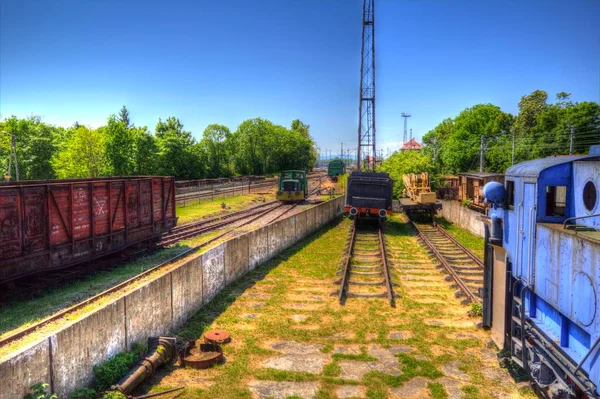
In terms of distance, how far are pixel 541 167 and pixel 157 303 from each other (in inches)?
293

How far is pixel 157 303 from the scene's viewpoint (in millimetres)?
8797

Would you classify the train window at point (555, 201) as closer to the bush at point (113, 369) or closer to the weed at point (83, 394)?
the bush at point (113, 369)

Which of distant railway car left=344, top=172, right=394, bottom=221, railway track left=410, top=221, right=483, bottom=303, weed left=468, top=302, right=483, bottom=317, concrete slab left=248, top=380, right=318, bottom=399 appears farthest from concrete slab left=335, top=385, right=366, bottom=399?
distant railway car left=344, top=172, right=394, bottom=221

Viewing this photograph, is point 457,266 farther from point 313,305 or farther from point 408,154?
point 408,154

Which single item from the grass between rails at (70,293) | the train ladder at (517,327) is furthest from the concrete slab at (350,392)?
the grass between rails at (70,293)

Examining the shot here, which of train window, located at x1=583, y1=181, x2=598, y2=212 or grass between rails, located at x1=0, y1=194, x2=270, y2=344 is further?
grass between rails, located at x1=0, y1=194, x2=270, y2=344

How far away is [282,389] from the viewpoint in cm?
730

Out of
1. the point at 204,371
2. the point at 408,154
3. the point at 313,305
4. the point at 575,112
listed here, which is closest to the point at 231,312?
the point at 313,305

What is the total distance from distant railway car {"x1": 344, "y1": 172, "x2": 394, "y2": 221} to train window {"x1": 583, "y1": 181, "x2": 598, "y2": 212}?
53.3 feet

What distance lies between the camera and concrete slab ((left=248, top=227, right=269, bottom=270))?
1474 cm

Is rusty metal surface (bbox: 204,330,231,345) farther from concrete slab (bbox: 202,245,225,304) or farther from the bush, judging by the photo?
concrete slab (bbox: 202,245,225,304)

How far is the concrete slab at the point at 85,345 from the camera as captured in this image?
6.13 metres

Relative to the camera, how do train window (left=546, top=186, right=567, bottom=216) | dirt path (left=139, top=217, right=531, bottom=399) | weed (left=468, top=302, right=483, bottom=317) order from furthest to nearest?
weed (left=468, top=302, right=483, bottom=317)
dirt path (left=139, top=217, right=531, bottom=399)
train window (left=546, top=186, right=567, bottom=216)

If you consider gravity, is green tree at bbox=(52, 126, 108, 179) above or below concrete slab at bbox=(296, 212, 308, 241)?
above
